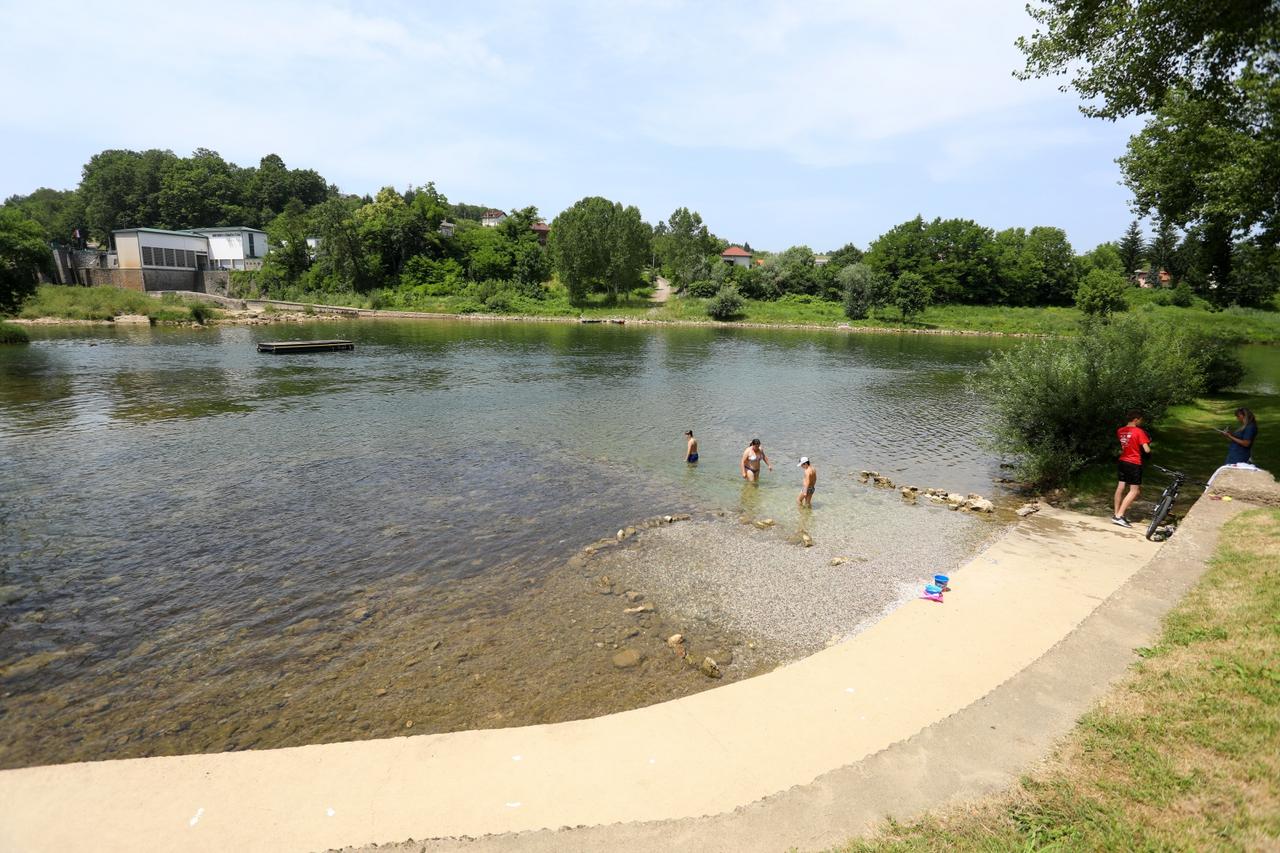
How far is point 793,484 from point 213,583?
17308 mm

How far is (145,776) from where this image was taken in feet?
26.9

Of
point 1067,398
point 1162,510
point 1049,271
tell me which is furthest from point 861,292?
point 1162,510

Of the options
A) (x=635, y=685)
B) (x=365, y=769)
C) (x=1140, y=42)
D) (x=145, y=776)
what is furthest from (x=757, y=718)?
(x=1140, y=42)

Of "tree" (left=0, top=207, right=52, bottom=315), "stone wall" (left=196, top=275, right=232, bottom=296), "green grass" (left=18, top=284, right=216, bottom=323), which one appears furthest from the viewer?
"stone wall" (left=196, top=275, right=232, bottom=296)

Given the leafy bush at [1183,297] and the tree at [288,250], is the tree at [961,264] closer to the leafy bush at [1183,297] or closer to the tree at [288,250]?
the leafy bush at [1183,297]

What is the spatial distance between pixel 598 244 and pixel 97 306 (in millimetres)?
70268

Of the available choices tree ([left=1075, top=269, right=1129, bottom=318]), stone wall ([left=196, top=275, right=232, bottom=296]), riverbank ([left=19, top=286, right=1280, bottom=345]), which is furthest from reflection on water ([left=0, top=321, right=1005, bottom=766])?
stone wall ([left=196, top=275, right=232, bottom=296])

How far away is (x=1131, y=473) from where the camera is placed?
1653cm

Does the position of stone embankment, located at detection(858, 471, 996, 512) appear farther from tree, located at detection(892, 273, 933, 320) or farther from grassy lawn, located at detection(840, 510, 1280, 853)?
tree, located at detection(892, 273, 933, 320)

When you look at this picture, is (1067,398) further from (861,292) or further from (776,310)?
(776,310)

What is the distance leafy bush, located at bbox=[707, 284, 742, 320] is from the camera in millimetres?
104938

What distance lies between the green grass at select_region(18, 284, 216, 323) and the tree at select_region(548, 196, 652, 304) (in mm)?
53407

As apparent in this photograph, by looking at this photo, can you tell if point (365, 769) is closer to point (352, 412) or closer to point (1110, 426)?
point (1110, 426)

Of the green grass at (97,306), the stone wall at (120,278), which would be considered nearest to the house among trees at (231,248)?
the stone wall at (120,278)
